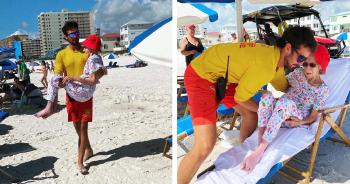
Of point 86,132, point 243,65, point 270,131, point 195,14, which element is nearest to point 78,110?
point 86,132

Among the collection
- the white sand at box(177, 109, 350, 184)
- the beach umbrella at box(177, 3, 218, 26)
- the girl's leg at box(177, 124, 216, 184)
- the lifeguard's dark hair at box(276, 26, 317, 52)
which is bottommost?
the white sand at box(177, 109, 350, 184)

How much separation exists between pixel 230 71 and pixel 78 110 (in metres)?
1.71

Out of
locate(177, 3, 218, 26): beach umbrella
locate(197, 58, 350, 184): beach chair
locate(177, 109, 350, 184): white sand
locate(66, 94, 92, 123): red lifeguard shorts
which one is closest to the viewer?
locate(197, 58, 350, 184): beach chair

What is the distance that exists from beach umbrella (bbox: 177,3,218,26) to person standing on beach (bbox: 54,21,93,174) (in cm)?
210

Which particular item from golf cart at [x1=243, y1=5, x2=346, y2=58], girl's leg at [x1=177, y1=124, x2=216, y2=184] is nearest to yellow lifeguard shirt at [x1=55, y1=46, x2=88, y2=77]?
girl's leg at [x1=177, y1=124, x2=216, y2=184]

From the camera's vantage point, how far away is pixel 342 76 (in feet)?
9.02

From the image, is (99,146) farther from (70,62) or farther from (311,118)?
(311,118)

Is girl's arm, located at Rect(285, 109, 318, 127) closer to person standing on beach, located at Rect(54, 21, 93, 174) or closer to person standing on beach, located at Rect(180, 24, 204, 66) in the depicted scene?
person standing on beach, located at Rect(180, 24, 204, 66)

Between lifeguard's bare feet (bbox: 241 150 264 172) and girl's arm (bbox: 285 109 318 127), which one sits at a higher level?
girl's arm (bbox: 285 109 318 127)

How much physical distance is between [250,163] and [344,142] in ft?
4.28

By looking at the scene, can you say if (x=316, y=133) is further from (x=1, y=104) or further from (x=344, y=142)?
(x=1, y=104)

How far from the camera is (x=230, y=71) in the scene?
1.80 metres

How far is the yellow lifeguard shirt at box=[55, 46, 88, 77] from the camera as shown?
297 cm

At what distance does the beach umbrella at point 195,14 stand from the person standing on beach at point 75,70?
210 cm
